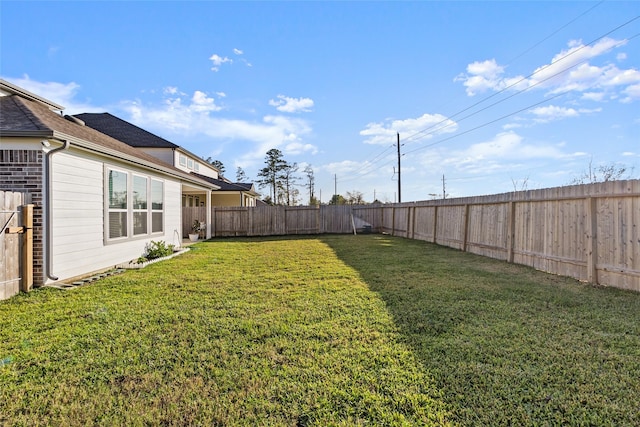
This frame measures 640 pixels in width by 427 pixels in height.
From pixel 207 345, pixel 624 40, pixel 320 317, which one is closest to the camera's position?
pixel 207 345

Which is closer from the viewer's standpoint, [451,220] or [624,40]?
[624,40]

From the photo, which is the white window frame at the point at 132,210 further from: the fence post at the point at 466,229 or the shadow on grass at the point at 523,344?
the fence post at the point at 466,229

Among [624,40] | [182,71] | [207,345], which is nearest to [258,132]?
[182,71]

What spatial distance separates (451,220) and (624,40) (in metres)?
6.78

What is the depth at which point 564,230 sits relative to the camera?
5969mm

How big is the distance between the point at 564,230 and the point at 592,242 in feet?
2.21

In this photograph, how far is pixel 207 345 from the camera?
9.74 ft

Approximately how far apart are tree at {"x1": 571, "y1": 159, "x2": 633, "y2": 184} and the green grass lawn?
1303 centimetres

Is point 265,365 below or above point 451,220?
below

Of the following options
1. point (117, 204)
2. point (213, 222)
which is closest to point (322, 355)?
point (117, 204)

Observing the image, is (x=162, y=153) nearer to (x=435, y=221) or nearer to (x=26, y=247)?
(x=26, y=247)

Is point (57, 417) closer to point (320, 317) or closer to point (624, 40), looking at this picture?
point (320, 317)

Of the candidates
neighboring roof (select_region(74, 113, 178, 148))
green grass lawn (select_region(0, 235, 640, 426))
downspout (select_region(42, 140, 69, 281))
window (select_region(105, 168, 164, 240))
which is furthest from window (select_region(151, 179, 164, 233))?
neighboring roof (select_region(74, 113, 178, 148))

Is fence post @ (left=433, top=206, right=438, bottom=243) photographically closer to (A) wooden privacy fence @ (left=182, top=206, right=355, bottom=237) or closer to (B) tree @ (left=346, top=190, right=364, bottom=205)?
(A) wooden privacy fence @ (left=182, top=206, right=355, bottom=237)
